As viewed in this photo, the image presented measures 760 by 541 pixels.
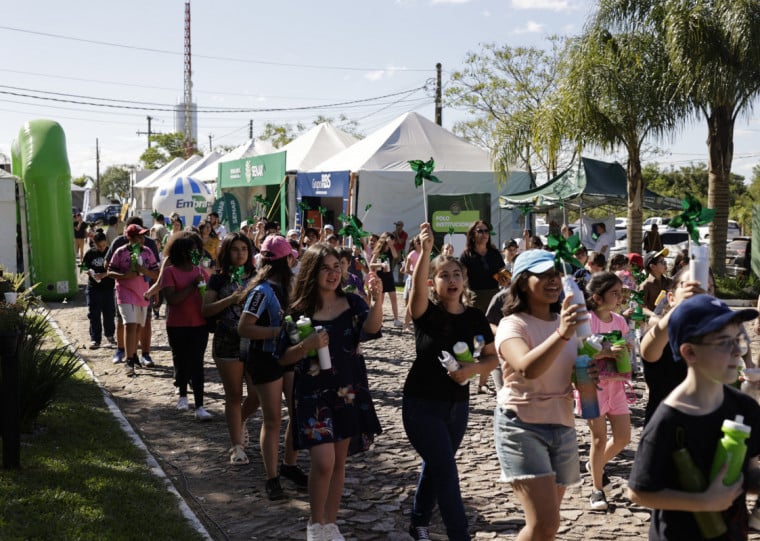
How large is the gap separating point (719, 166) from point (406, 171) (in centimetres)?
871

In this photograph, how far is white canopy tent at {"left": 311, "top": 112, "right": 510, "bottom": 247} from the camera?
24.9 m

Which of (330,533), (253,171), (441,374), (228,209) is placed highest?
(253,171)

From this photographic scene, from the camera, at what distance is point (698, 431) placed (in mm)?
2734

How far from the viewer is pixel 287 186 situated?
27.8 m

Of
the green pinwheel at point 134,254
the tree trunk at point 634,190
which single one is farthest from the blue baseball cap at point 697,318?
the tree trunk at point 634,190

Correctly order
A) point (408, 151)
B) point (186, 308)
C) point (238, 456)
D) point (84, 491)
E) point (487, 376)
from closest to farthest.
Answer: point (487, 376), point (84, 491), point (238, 456), point (186, 308), point (408, 151)

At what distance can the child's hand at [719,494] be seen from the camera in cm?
264

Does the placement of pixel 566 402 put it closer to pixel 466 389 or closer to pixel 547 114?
pixel 466 389

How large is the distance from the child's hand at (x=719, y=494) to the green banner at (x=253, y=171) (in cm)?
2517

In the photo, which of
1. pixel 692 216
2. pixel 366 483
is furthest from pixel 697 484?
pixel 366 483

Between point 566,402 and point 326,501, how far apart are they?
167 centimetres

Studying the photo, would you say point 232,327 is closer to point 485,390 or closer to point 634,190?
point 485,390

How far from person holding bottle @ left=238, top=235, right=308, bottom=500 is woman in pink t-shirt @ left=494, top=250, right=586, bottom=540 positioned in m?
2.18

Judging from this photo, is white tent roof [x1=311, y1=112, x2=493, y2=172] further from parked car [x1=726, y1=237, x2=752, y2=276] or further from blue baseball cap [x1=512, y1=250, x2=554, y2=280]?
blue baseball cap [x1=512, y1=250, x2=554, y2=280]
